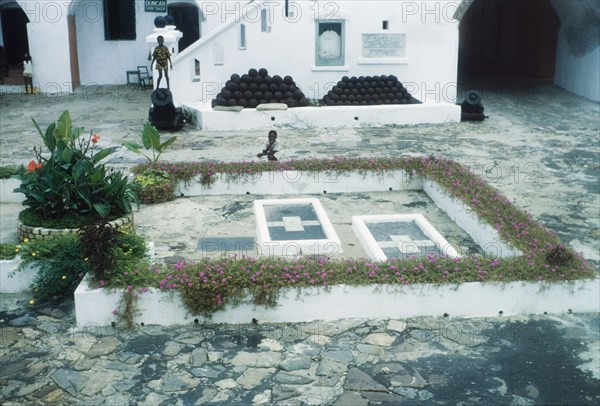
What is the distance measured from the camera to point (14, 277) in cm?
830

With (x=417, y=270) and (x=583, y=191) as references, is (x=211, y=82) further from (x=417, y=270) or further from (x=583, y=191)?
(x=417, y=270)

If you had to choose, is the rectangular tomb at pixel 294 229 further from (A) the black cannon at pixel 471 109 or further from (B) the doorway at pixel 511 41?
(B) the doorway at pixel 511 41

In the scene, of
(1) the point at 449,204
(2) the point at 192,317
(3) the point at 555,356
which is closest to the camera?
(3) the point at 555,356

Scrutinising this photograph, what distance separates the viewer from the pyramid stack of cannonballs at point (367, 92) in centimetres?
1741

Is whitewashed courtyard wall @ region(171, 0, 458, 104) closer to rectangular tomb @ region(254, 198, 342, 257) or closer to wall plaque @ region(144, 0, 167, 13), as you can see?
wall plaque @ region(144, 0, 167, 13)

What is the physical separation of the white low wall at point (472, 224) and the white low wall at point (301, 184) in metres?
0.56

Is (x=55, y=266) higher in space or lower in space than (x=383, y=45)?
lower

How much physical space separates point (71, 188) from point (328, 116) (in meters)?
8.49

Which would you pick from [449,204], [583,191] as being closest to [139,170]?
[449,204]

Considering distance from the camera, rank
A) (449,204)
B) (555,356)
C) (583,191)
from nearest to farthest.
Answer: (555,356) < (449,204) < (583,191)

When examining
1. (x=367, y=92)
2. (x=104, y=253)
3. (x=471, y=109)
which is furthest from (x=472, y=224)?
(x=367, y=92)

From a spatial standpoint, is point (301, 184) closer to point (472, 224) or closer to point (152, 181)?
point (152, 181)

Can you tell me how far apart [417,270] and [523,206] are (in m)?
3.84

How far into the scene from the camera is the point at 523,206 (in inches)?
432
